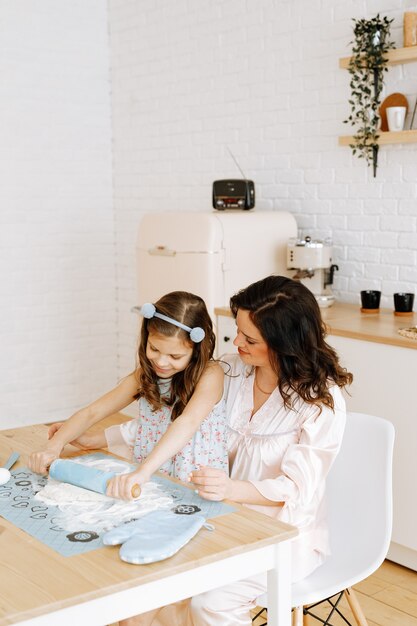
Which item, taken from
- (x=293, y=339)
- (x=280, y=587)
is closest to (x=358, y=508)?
(x=293, y=339)

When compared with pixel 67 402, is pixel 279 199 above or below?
above

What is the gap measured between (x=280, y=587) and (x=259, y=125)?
10.4 feet

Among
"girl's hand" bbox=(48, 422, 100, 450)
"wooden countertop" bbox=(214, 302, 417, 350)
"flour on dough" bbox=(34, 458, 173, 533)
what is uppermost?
"wooden countertop" bbox=(214, 302, 417, 350)

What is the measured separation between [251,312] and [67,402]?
11.5 ft

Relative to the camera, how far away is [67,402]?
538cm

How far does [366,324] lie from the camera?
335 cm

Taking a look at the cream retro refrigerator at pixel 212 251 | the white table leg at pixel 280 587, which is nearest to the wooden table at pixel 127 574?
the white table leg at pixel 280 587

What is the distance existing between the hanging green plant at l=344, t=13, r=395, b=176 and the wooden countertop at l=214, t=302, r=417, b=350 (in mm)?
653

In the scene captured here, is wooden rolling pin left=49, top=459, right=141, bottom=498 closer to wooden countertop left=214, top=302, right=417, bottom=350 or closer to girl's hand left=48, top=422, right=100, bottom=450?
girl's hand left=48, top=422, right=100, bottom=450

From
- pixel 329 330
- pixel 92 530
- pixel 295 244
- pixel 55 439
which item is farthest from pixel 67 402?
pixel 92 530

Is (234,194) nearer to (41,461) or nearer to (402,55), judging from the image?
(402,55)

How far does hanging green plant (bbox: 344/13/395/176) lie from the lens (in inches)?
140

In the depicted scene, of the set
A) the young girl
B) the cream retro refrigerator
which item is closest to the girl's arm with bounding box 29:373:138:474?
the young girl

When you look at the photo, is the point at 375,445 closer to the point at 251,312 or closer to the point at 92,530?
the point at 251,312
